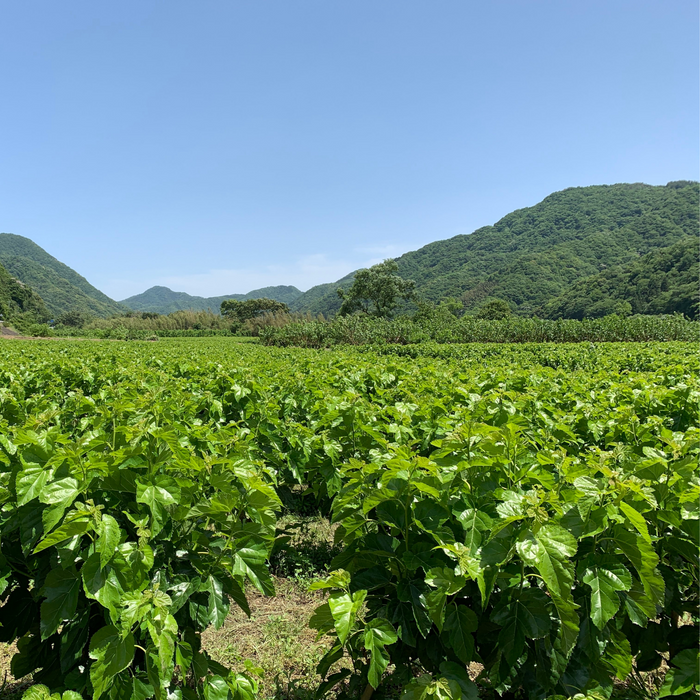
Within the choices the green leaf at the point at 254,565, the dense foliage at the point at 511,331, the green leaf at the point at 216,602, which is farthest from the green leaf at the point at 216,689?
the dense foliage at the point at 511,331

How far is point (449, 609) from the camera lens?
66.3 inches

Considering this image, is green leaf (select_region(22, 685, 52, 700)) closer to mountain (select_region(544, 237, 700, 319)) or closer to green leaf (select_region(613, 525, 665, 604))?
green leaf (select_region(613, 525, 665, 604))

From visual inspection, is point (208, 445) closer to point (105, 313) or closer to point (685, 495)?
point (685, 495)

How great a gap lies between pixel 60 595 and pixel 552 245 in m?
135

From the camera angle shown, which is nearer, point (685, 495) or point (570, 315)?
point (685, 495)

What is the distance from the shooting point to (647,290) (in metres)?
59.6

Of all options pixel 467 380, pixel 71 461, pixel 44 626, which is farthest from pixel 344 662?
pixel 467 380

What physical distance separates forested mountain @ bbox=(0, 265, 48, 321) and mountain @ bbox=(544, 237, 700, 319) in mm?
106645

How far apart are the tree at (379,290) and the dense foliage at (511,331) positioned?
2396 centimetres

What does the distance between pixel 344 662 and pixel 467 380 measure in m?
3.78

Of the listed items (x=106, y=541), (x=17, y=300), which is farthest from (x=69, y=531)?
(x=17, y=300)

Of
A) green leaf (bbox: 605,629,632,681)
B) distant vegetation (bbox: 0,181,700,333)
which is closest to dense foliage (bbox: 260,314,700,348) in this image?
distant vegetation (bbox: 0,181,700,333)

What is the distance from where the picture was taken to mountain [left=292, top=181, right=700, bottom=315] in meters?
94.9

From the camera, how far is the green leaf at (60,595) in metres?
1.60
